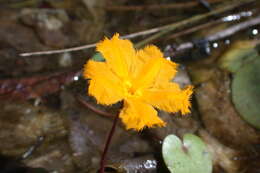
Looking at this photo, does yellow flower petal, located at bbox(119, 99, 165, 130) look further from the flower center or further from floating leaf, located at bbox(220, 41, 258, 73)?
floating leaf, located at bbox(220, 41, 258, 73)

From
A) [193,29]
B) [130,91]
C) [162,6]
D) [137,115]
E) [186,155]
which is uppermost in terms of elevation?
[162,6]

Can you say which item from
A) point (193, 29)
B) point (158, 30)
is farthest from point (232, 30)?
point (158, 30)

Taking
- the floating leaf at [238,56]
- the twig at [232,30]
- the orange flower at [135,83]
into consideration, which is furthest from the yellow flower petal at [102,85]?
the twig at [232,30]

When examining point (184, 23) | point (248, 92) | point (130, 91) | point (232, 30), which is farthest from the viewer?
point (184, 23)

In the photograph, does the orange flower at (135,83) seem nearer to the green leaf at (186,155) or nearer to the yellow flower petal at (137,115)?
the yellow flower petal at (137,115)

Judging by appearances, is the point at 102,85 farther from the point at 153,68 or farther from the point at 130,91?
the point at 153,68

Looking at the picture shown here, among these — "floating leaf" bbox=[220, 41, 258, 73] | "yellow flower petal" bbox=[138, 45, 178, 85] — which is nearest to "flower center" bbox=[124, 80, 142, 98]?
"yellow flower petal" bbox=[138, 45, 178, 85]
